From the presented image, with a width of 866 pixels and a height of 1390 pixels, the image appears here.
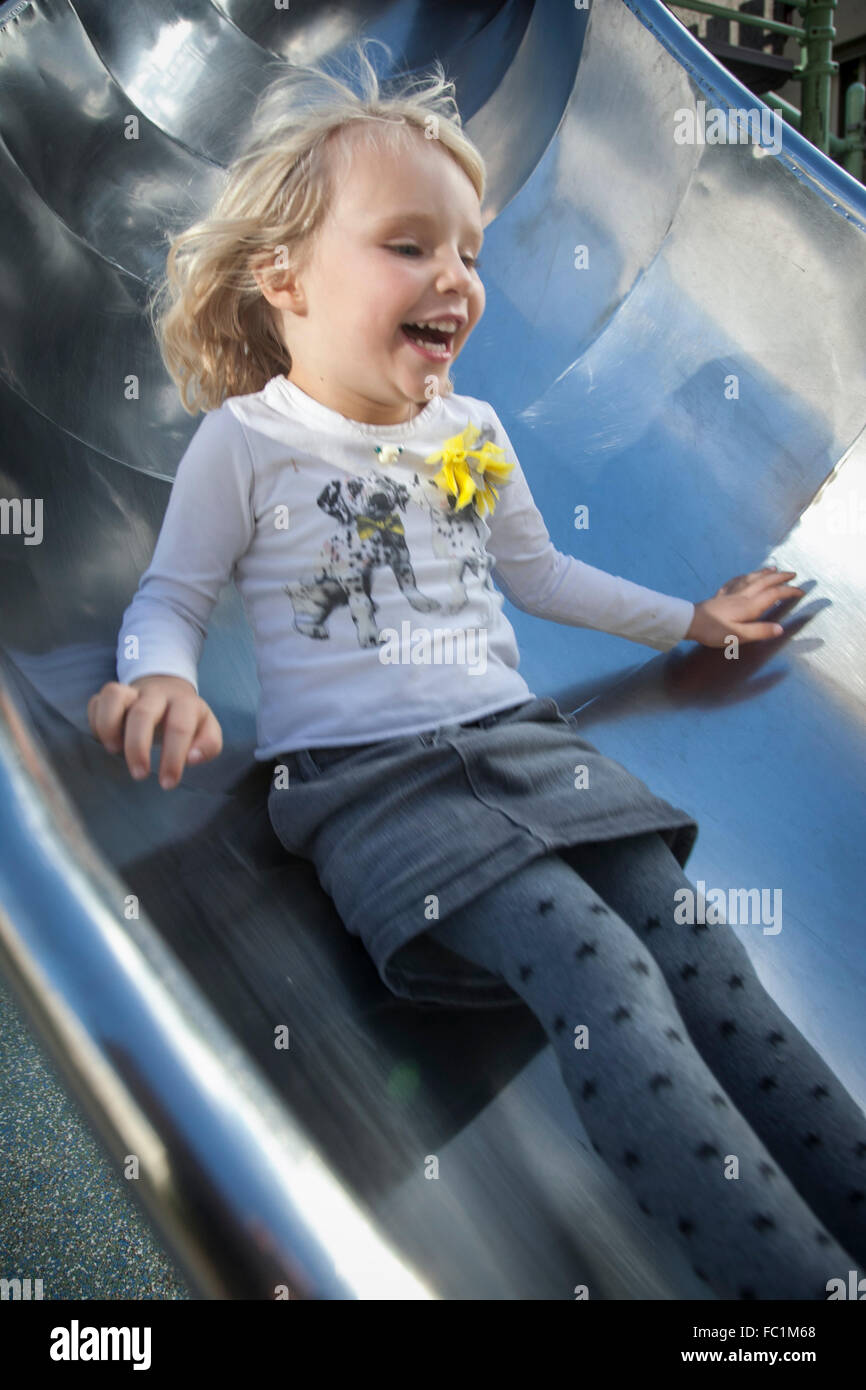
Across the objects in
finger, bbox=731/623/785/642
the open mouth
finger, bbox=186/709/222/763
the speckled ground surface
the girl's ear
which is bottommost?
the speckled ground surface

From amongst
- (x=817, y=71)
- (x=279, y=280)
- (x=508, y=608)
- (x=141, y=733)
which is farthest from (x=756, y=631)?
(x=817, y=71)

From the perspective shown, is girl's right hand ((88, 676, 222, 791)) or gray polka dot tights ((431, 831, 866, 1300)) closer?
gray polka dot tights ((431, 831, 866, 1300))

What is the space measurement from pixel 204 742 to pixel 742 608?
717 millimetres

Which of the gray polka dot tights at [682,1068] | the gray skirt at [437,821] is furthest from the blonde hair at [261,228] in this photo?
the gray polka dot tights at [682,1068]

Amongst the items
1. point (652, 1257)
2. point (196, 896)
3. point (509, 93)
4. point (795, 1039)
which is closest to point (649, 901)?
point (795, 1039)

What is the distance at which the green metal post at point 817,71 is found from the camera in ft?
12.7

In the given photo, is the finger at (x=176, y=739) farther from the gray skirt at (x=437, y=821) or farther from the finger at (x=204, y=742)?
the gray skirt at (x=437, y=821)

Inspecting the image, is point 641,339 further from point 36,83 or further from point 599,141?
point 36,83

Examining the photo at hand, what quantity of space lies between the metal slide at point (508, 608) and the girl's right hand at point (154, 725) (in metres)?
0.06

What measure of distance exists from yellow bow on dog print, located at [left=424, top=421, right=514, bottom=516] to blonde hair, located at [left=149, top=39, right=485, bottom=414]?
63 mm

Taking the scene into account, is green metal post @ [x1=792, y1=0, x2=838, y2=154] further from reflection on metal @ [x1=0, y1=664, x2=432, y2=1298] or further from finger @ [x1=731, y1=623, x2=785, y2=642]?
reflection on metal @ [x1=0, y1=664, x2=432, y2=1298]

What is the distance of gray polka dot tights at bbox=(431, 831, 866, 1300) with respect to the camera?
0.64 metres

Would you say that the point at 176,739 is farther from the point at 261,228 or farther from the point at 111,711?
the point at 261,228

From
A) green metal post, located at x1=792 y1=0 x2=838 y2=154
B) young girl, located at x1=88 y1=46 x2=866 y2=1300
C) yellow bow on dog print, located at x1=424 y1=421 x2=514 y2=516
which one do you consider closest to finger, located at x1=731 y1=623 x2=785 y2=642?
young girl, located at x1=88 y1=46 x2=866 y2=1300
